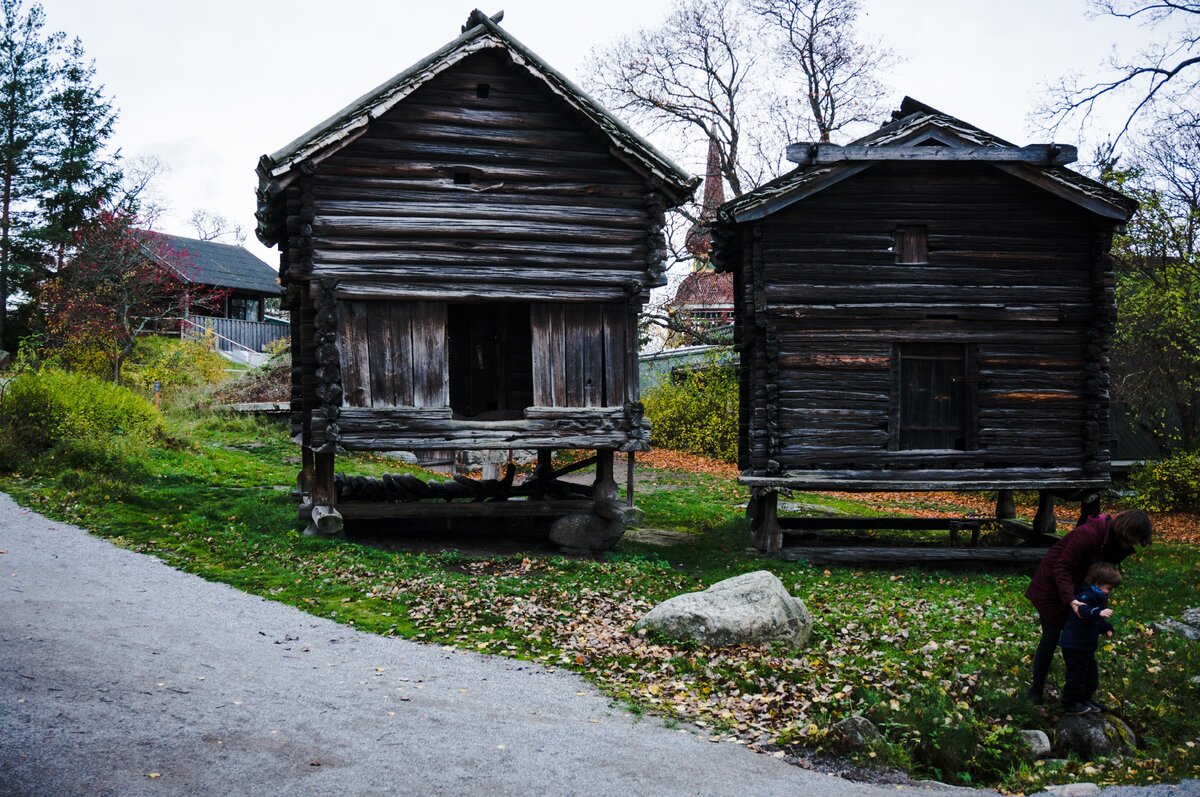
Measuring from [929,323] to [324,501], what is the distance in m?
10.0

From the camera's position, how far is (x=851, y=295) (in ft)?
49.5

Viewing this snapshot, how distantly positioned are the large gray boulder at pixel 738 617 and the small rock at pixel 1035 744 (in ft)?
8.31

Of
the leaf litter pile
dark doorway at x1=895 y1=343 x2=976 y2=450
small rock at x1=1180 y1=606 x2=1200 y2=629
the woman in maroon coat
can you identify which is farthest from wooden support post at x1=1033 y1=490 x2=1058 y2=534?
the woman in maroon coat

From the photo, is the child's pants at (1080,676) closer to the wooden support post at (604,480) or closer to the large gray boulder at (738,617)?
the large gray boulder at (738,617)

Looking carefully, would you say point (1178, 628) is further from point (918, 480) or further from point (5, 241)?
point (5, 241)

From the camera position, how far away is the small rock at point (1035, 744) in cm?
730

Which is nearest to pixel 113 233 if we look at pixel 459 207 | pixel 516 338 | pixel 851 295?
pixel 516 338

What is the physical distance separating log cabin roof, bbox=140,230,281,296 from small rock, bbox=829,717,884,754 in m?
38.5

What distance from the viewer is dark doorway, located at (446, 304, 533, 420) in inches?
714

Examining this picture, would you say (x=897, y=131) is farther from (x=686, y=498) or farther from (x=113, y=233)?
(x=113, y=233)

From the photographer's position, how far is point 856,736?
718 cm

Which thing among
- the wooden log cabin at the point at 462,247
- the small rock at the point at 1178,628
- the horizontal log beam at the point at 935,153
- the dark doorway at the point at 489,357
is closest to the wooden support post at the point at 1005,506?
the horizontal log beam at the point at 935,153

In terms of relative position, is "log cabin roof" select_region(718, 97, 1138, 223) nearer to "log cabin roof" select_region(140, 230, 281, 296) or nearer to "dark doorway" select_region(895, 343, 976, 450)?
"dark doorway" select_region(895, 343, 976, 450)

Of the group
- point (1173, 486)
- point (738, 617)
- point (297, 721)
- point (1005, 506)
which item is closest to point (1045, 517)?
point (1005, 506)
